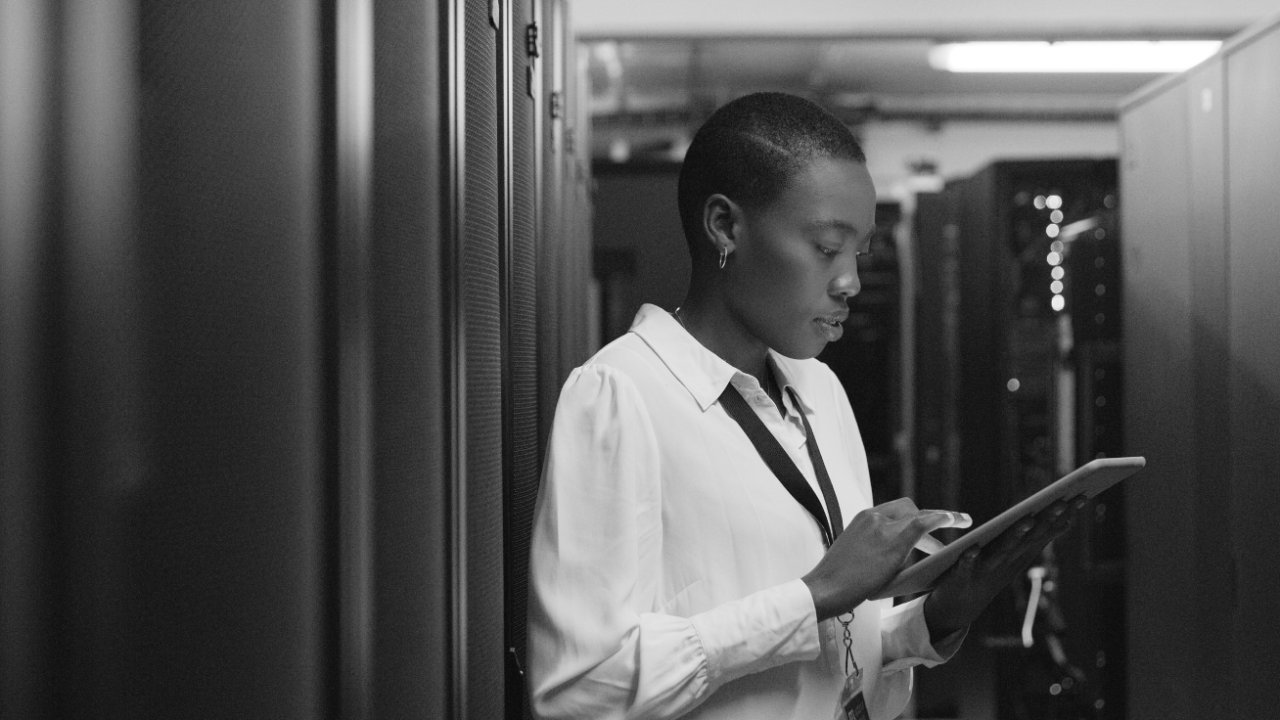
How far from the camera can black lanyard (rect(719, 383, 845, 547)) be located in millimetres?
1244

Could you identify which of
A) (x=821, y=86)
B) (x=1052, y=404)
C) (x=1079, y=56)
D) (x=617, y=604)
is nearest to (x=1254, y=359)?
(x=1052, y=404)

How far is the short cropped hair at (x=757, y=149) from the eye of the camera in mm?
1288

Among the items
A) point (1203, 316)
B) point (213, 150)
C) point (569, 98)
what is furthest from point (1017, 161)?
point (213, 150)

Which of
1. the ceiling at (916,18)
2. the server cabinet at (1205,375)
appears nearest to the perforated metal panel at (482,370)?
the server cabinet at (1205,375)

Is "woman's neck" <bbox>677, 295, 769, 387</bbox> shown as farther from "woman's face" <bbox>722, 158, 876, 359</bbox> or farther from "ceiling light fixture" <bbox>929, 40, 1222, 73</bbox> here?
"ceiling light fixture" <bbox>929, 40, 1222, 73</bbox>

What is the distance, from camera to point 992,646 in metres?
3.84

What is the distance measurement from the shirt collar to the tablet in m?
0.28

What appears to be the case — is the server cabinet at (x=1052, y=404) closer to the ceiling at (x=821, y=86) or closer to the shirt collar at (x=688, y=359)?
the ceiling at (x=821, y=86)

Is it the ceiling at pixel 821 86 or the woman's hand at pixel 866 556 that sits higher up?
the ceiling at pixel 821 86

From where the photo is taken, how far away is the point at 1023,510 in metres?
1.16

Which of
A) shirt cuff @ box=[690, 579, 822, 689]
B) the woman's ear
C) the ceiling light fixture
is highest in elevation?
the ceiling light fixture

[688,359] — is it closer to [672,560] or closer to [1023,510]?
[672,560]

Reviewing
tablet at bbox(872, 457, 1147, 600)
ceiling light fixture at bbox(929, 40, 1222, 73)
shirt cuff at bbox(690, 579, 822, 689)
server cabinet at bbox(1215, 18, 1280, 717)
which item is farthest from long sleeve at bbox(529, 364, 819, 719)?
ceiling light fixture at bbox(929, 40, 1222, 73)

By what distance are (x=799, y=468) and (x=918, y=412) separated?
3.78 meters
